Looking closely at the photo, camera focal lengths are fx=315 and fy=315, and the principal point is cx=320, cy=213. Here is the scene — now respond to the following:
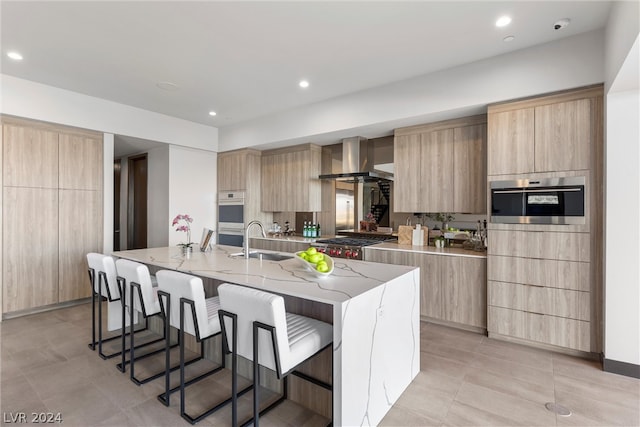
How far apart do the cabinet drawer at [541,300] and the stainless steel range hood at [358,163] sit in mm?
2094

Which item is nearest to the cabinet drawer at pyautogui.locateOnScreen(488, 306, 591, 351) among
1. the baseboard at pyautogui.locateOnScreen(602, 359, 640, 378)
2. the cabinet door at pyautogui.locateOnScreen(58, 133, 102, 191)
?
the baseboard at pyautogui.locateOnScreen(602, 359, 640, 378)

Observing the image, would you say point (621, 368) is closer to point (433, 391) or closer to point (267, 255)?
point (433, 391)

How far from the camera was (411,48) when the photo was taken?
9.64ft

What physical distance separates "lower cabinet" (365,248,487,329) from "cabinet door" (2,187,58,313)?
431 cm

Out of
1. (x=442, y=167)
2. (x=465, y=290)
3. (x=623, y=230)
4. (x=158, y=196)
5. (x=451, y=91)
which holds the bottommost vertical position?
(x=465, y=290)

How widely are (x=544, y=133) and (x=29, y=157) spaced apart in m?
5.65

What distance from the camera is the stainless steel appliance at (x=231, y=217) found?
5453mm

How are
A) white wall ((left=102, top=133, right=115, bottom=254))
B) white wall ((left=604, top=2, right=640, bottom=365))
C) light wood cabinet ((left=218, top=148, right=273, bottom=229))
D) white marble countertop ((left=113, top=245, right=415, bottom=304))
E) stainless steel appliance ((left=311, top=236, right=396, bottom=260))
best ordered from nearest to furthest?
white marble countertop ((left=113, top=245, right=415, bottom=304)) → white wall ((left=604, top=2, right=640, bottom=365)) → stainless steel appliance ((left=311, top=236, right=396, bottom=260)) → white wall ((left=102, top=133, right=115, bottom=254)) → light wood cabinet ((left=218, top=148, right=273, bottom=229))

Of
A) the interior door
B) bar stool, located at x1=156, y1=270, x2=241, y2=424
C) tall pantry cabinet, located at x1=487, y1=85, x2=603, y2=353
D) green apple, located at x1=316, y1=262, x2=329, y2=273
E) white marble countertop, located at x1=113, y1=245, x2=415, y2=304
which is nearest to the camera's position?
white marble countertop, located at x1=113, y1=245, x2=415, y2=304

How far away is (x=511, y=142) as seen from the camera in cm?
306

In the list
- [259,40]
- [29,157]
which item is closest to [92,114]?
[29,157]

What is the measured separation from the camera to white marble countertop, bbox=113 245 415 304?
177cm

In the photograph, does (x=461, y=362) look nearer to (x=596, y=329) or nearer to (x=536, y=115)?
(x=596, y=329)

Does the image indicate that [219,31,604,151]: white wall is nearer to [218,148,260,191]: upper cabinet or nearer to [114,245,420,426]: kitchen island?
[218,148,260,191]: upper cabinet
